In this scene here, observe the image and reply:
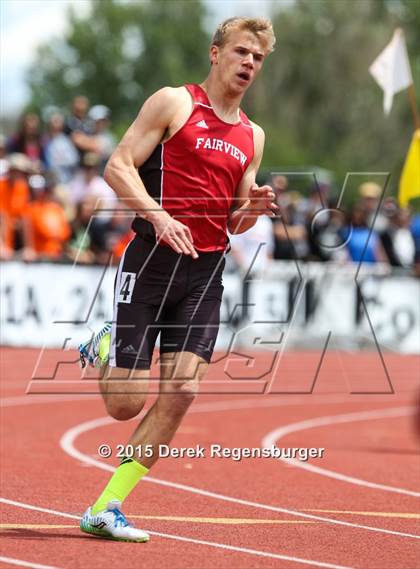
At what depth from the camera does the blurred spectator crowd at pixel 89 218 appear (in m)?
18.3

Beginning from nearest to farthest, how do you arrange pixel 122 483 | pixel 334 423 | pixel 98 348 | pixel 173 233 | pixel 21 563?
pixel 21 563 < pixel 173 233 < pixel 122 483 < pixel 98 348 < pixel 334 423

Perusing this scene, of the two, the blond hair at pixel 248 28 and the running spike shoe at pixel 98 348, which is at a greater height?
the blond hair at pixel 248 28

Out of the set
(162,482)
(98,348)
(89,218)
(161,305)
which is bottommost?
(162,482)

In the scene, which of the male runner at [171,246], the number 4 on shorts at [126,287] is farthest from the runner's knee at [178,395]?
the number 4 on shorts at [126,287]

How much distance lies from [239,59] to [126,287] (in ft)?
4.25

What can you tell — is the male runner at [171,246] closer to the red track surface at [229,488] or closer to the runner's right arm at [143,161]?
the runner's right arm at [143,161]

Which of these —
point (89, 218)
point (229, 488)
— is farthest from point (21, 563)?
point (89, 218)

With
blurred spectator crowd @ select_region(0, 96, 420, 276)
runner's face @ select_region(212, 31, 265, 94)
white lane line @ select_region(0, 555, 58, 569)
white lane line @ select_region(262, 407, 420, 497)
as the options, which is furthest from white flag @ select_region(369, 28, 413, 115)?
white lane line @ select_region(0, 555, 58, 569)

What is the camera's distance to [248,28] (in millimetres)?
7172

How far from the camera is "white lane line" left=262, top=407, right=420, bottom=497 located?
948 cm

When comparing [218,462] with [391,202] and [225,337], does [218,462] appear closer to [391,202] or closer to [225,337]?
[225,337]

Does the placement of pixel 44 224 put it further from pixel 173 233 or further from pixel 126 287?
pixel 173 233

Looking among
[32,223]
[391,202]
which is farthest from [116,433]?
[391,202]

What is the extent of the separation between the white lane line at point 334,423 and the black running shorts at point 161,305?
1.30m
